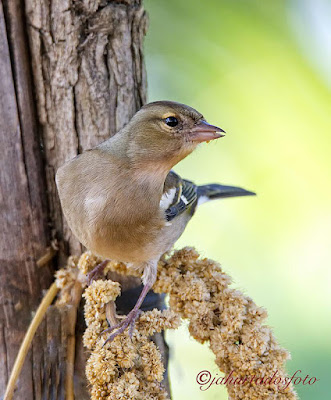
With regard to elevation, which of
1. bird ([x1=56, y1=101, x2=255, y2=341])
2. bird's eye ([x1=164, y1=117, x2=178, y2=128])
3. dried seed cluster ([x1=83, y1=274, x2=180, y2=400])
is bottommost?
dried seed cluster ([x1=83, y1=274, x2=180, y2=400])

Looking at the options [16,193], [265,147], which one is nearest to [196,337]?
[16,193]

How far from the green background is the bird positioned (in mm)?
657

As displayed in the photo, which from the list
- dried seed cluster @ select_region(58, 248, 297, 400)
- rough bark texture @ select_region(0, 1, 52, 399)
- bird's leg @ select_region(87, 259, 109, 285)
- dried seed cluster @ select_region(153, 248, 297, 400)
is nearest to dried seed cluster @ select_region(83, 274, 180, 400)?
dried seed cluster @ select_region(58, 248, 297, 400)

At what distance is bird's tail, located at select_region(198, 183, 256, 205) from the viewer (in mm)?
3041

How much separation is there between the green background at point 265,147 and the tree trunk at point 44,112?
54 cm

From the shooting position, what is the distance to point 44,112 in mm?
2482

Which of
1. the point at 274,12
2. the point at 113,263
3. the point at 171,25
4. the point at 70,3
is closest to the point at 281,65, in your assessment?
the point at 274,12

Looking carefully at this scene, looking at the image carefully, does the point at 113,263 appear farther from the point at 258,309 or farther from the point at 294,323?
the point at 294,323

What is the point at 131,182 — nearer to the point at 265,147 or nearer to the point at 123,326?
the point at 123,326

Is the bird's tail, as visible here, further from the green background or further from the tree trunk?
the tree trunk

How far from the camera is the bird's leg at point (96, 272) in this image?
2389 mm

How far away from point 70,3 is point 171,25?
31.2 inches

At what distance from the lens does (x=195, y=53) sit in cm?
293

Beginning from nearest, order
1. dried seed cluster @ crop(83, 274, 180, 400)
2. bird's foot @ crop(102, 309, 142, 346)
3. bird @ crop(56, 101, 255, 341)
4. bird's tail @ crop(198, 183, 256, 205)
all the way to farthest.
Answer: dried seed cluster @ crop(83, 274, 180, 400) < bird's foot @ crop(102, 309, 142, 346) < bird @ crop(56, 101, 255, 341) < bird's tail @ crop(198, 183, 256, 205)
